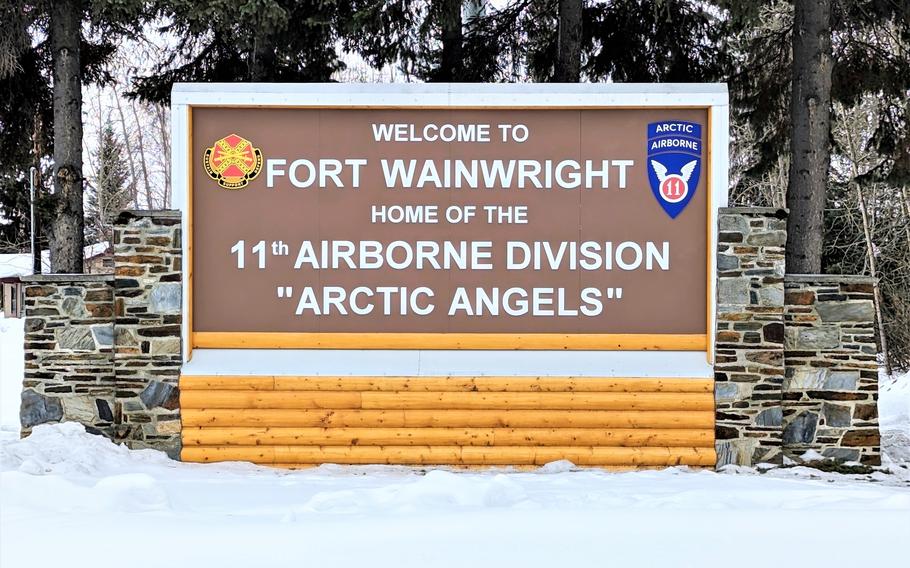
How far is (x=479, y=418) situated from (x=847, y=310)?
11.2 ft

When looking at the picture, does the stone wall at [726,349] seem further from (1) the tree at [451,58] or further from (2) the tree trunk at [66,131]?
(1) the tree at [451,58]

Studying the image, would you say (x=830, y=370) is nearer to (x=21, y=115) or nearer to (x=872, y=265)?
(x=21, y=115)

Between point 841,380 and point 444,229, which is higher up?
point 444,229

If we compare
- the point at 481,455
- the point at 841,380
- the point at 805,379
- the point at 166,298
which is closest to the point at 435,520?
the point at 481,455

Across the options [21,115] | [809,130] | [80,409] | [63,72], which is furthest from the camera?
[21,115]

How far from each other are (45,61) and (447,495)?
34.4 ft

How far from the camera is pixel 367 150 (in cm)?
698

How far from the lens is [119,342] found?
6879 millimetres

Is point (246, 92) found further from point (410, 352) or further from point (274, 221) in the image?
point (410, 352)

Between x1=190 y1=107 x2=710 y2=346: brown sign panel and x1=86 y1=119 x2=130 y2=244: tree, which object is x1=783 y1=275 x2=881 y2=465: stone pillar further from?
x1=86 y1=119 x2=130 y2=244: tree

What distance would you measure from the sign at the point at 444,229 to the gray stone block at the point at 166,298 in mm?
134

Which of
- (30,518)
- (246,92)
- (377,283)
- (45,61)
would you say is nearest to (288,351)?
(377,283)

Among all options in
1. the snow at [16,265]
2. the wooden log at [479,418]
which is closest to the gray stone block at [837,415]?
the wooden log at [479,418]

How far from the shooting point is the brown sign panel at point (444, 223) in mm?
6941
